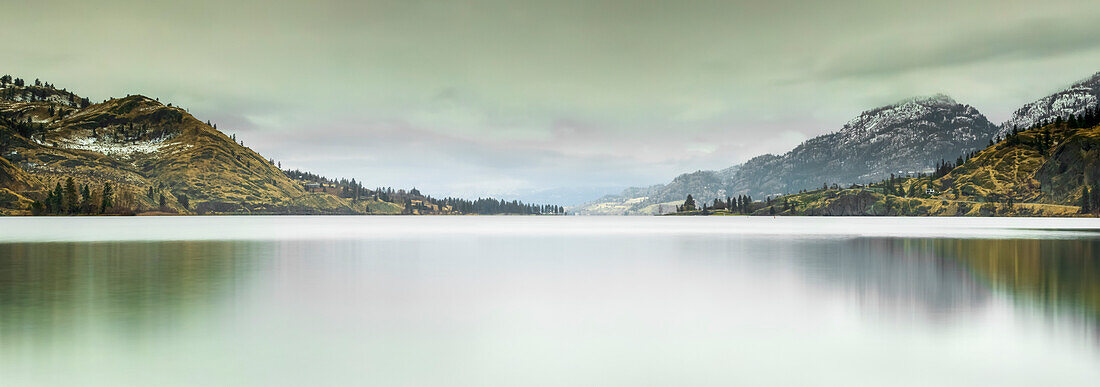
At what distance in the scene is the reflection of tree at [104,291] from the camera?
72.5 ft

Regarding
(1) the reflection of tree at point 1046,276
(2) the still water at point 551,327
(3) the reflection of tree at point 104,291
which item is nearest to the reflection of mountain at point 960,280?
(1) the reflection of tree at point 1046,276

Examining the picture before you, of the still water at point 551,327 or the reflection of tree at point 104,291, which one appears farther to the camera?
the reflection of tree at point 104,291

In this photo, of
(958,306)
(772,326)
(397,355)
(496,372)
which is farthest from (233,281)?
(958,306)

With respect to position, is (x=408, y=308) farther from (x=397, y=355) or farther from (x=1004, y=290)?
(x=1004, y=290)

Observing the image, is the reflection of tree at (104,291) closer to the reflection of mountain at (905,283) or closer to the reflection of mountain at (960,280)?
the reflection of mountain at (905,283)

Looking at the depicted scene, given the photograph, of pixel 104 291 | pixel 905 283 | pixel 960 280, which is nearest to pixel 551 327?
pixel 905 283

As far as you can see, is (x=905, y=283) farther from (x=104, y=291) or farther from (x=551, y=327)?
(x=104, y=291)

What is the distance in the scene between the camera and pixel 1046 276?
122ft

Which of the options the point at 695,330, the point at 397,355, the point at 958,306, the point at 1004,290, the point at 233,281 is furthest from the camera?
the point at 233,281

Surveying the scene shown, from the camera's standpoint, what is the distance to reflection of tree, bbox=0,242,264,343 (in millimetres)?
22094

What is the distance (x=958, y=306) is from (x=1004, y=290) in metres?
7.58

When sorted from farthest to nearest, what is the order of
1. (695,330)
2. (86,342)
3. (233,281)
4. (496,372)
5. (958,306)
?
(233,281) < (958,306) < (695,330) < (86,342) < (496,372)

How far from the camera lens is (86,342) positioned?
1897 cm

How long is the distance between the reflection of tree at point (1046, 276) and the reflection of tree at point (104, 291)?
1417 inches
